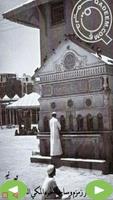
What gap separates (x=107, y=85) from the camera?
16.0ft

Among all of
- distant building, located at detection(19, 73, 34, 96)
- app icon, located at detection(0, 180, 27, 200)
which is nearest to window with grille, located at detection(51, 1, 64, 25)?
app icon, located at detection(0, 180, 27, 200)

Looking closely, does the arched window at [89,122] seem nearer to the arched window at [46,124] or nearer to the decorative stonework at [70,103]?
the decorative stonework at [70,103]

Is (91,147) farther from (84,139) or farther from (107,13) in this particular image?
(107,13)

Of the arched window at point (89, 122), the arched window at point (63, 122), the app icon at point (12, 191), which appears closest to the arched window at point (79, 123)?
the arched window at point (89, 122)

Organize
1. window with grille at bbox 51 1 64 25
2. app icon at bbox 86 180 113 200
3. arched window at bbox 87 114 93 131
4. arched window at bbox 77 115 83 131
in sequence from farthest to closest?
window with grille at bbox 51 1 64 25 → arched window at bbox 77 115 83 131 → arched window at bbox 87 114 93 131 → app icon at bbox 86 180 113 200

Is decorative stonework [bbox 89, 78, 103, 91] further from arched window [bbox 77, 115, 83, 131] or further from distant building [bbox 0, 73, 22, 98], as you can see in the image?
distant building [bbox 0, 73, 22, 98]

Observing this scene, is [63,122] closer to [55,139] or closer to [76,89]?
[55,139]

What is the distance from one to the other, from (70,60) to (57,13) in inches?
71.1

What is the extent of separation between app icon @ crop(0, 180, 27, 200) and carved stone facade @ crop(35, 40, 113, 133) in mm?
2108

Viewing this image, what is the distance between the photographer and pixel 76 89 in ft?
17.1

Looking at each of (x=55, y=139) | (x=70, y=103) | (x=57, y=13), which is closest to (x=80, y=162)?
(x=55, y=139)

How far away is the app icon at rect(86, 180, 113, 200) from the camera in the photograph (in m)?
2.80

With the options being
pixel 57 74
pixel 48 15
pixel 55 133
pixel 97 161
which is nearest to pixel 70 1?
pixel 48 15

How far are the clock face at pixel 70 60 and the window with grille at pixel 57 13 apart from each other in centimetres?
158
